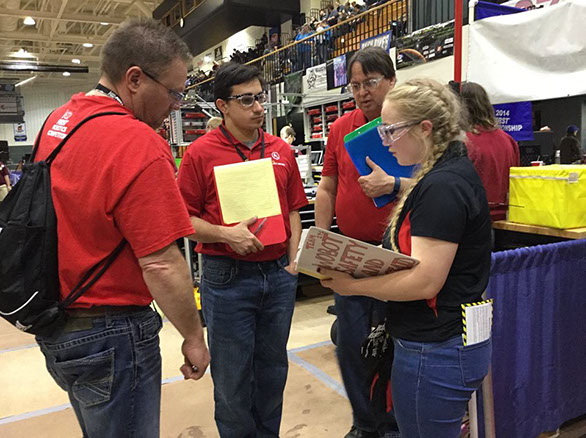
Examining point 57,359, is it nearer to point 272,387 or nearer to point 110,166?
point 110,166

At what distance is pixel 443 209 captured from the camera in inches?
46.6

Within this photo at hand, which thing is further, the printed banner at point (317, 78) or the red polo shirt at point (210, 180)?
the printed banner at point (317, 78)

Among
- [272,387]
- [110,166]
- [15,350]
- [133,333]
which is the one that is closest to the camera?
[110,166]

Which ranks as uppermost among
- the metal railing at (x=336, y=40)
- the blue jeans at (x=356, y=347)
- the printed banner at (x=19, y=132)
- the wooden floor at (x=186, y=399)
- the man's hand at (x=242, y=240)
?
the metal railing at (x=336, y=40)

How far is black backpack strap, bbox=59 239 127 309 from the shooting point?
1164 mm

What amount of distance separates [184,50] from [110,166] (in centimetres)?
42

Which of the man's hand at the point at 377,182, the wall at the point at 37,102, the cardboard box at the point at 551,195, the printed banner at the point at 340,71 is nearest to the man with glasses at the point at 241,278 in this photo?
the man's hand at the point at 377,182

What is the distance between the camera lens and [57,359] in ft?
3.96

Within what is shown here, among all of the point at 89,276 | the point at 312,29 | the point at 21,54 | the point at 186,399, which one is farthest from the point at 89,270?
the point at 21,54

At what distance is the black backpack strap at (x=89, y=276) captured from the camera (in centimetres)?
116

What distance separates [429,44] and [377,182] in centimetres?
665

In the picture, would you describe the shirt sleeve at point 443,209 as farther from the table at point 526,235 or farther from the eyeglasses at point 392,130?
the table at point 526,235

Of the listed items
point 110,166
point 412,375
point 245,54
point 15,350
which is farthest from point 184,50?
point 245,54

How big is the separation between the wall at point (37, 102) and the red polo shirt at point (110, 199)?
997 inches
